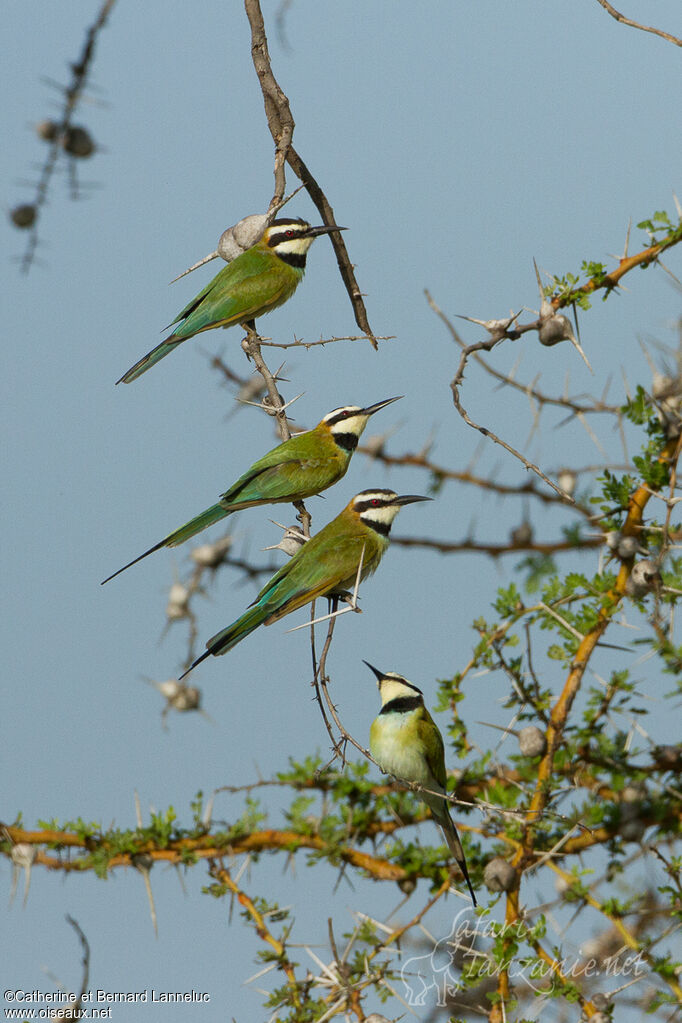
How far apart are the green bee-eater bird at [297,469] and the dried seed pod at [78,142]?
1.28m

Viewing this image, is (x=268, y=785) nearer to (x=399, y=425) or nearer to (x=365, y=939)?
(x=365, y=939)

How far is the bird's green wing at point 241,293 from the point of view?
4602 mm

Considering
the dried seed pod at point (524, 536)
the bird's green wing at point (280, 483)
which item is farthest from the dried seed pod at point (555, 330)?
the bird's green wing at point (280, 483)

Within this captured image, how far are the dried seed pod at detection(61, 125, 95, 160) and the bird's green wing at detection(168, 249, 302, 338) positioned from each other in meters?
1.39

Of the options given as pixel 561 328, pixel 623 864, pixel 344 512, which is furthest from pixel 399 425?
pixel 623 864

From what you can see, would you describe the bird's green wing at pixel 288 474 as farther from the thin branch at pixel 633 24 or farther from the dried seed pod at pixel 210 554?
the thin branch at pixel 633 24

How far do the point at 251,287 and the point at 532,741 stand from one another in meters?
2.63

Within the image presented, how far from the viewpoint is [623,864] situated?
3.37m

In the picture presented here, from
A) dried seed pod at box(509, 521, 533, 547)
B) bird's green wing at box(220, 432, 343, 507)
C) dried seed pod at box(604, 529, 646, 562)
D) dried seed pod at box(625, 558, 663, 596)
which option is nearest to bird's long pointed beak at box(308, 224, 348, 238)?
bird's green wing at box(220, 432, 343, 507)

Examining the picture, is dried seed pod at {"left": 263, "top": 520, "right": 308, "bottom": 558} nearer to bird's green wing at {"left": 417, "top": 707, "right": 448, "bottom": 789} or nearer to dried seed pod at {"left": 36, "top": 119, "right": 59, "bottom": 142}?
bird's green wing at {"left": 417, "top": 707, "right": 448, "bottom": 789}

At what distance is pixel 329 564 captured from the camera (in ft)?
11.8

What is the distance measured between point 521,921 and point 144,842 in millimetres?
1311

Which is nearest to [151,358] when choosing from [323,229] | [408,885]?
[323,229]

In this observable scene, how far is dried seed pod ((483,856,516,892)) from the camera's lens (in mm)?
3061
